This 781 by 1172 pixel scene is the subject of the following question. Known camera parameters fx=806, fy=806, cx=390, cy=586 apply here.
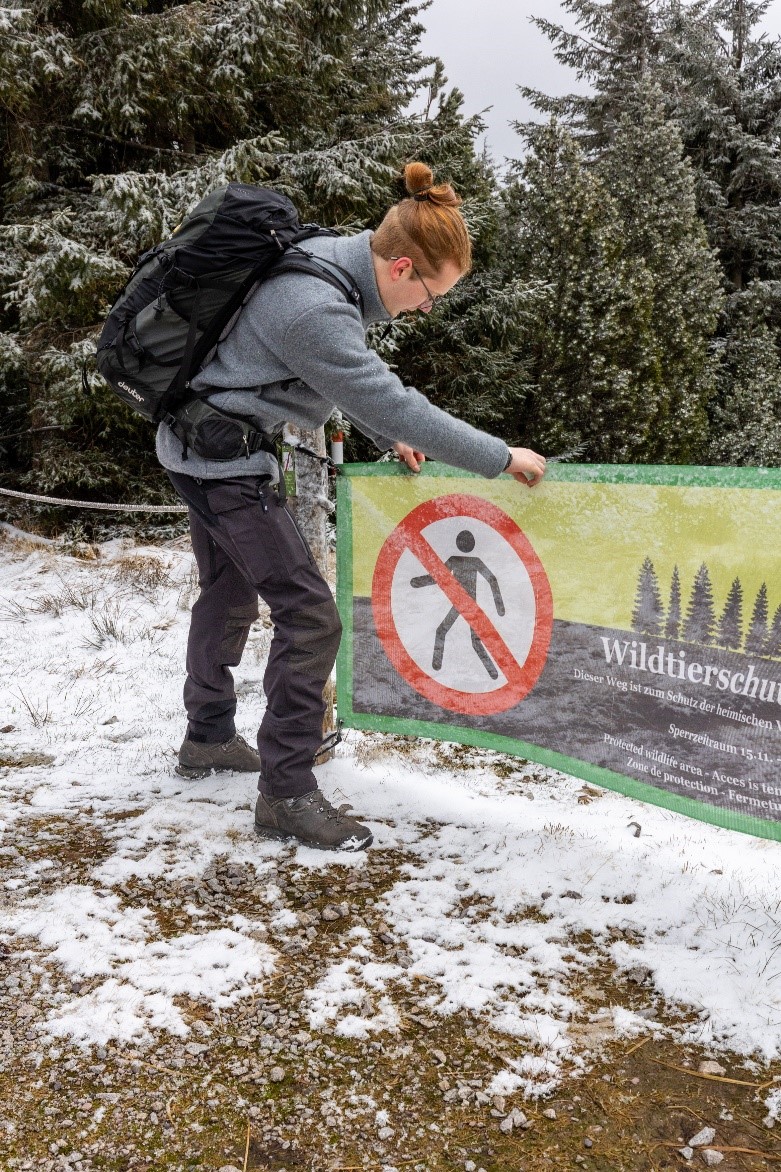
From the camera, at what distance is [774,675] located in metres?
2.44

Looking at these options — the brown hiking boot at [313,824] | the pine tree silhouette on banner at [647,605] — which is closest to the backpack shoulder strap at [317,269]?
the pine tree silhouette on banner at [647,605]

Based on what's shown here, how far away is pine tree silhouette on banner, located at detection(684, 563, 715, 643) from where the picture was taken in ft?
8.43

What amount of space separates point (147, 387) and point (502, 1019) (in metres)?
2.13

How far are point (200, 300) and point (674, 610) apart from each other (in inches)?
70.5

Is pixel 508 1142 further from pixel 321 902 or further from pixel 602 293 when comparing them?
pixel 602 293

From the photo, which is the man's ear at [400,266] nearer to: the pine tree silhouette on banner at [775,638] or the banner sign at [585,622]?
the banner sign at [585,622]

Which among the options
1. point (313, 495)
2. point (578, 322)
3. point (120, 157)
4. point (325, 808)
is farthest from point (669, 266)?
point (325, 808)

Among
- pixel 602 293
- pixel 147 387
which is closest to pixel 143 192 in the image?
pixel 147 387

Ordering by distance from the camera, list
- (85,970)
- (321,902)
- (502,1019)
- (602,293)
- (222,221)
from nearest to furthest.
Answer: (502,1019) < (85,970) < (222,221) < (321,902) < (602,293)

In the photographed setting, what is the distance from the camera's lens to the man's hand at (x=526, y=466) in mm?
2705

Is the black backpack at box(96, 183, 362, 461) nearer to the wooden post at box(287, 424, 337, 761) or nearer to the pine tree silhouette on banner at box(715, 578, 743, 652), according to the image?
the wooden post at box(287, 424, 337, 761)

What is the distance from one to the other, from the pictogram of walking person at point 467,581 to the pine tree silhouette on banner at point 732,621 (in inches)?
34.2

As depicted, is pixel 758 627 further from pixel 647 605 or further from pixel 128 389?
pixel 128 389

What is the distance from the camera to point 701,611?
8.50 feet
